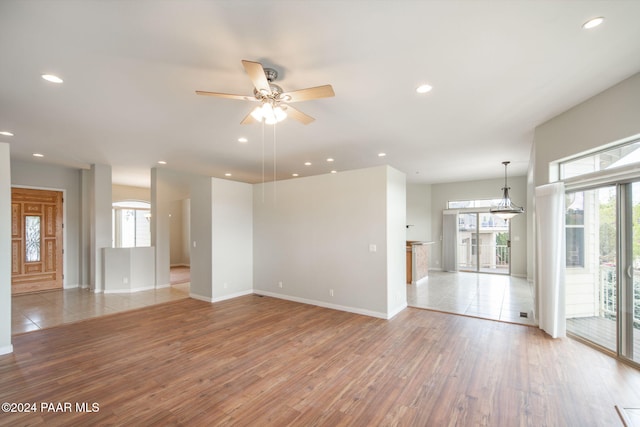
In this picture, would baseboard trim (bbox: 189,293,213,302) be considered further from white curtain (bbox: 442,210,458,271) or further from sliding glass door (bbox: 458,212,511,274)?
sliding glass door (bbox: 458,212,511,274)

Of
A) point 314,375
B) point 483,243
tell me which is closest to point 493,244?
point 483,243

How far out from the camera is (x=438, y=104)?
11.3 ft

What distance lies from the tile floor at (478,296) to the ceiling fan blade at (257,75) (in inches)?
192

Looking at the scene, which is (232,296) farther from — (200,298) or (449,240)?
(449,240)

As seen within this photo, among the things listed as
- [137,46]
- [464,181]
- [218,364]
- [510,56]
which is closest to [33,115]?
[137,46]

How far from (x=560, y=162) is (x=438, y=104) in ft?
7.31

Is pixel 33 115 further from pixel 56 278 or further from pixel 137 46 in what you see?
pixel 56 278

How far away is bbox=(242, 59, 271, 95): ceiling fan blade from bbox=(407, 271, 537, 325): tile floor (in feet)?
16.0

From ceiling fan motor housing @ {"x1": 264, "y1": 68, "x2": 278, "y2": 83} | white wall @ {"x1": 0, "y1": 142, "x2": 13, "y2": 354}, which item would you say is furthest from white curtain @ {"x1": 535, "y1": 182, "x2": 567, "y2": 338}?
white wall @ {"x1": 0, "y1": 142, "x2": 13, "y2": 354}

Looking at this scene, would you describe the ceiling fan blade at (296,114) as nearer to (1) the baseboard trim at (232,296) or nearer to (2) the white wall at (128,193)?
(1) the baseboard trim at (232,296)

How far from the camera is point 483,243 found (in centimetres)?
966

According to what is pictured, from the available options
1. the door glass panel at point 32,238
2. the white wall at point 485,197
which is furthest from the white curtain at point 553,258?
the door glass panel at point 32,238

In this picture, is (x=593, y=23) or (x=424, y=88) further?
(x=424, y=88)

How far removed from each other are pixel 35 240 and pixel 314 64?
8.34m
